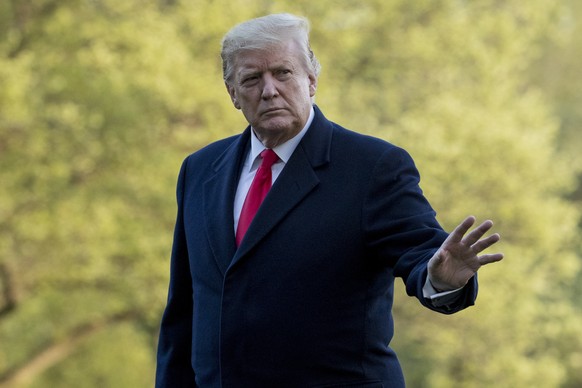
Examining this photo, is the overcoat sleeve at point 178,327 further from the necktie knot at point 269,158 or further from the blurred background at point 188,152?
the blurred background at point 188,152

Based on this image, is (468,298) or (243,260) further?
(243,260)

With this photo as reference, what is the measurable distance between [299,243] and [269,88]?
1.27 ft

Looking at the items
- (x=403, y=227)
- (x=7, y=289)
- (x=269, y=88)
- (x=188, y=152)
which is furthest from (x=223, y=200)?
(x=7, y=289)

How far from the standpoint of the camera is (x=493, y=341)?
16719 mm

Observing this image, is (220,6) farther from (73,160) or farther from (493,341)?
(493,341)

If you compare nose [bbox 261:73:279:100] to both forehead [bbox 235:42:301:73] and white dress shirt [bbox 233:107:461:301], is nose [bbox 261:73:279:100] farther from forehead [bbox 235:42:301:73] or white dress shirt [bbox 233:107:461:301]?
white dress shirt [bbox 233:107:461:301]

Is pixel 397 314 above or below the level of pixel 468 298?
above

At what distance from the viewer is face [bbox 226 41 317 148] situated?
2750 millimetres

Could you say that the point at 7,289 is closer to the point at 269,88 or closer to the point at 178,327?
the point at 178,327

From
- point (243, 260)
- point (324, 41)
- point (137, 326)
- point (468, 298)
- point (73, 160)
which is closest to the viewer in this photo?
point (468, 298)

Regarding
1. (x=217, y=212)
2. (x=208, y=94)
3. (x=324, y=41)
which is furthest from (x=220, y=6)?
(x=217, y=212)

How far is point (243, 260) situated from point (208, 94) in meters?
11.5

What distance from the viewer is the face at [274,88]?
2750mm

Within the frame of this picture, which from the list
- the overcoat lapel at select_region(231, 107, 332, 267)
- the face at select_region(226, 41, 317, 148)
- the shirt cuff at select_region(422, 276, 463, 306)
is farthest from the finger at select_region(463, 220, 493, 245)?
the face at select_region(226, 41, 317, 148)
